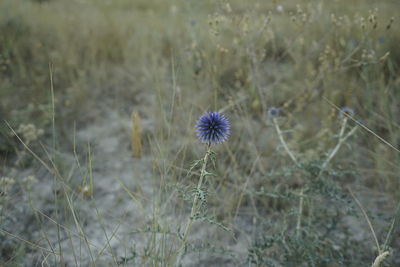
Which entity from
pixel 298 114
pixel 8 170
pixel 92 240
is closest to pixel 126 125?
pixel 8 170

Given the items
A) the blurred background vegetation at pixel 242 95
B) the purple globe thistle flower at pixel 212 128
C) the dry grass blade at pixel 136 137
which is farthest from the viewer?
the dry grass blade at pixel 136 137

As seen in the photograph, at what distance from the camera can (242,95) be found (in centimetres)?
264

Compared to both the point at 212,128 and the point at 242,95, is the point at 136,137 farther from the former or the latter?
the point at 212,128

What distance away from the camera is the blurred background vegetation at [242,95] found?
6.23ft

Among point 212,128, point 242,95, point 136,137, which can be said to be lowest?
point 136,137

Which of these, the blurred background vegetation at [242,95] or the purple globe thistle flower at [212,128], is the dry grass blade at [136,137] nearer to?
the blurred background vegetation at [242,95]

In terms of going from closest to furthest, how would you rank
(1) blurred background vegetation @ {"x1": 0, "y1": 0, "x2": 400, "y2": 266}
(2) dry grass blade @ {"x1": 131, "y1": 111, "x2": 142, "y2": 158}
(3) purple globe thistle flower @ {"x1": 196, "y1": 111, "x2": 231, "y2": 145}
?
(3) purple globe thistle flower @ {"x1": 196, "y1": 111, "x2": 231, "y2": 145}, (1) blurred background vegetation @ {"x1": 0, "y1": 0, "x2": 400, "y2": 266}, (2) dry grass blade @ {"x1": 131, "y1": 111, "x2": 142, "y2": 158}

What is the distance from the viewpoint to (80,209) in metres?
1.91

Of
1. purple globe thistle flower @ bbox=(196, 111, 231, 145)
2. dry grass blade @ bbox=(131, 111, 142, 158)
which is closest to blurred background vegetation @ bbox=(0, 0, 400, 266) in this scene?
dry grass blade @ bbox=(131, 111, 142, 158)

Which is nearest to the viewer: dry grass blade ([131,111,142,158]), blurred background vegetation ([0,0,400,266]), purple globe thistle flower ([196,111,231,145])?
purple globe thistle flower ([196,111,231,145])

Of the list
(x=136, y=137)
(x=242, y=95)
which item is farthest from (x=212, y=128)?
(x=242, y=95)

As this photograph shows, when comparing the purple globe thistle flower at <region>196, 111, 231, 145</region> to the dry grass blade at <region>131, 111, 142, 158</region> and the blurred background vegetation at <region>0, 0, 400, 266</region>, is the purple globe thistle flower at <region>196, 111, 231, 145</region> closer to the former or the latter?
the blurred background vegetation at <region>0, 0, 400, 266</region>

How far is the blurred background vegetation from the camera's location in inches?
74.8

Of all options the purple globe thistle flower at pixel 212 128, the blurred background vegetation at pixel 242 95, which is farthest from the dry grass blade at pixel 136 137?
the purple globe thistle flower at pixel 212 128
